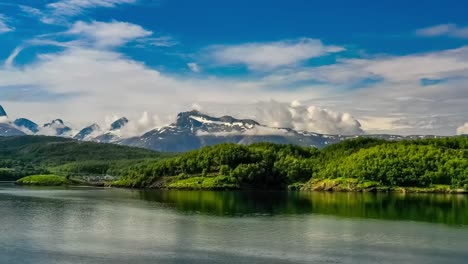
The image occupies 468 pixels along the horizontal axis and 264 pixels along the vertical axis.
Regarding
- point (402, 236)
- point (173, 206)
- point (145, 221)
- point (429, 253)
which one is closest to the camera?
point (429, 253)

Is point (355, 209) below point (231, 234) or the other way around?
the other way around

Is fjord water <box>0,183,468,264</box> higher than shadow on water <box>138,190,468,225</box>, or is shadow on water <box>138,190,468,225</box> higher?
shadow on water <box>138,190,468,225</box>

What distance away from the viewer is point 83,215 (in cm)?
12106

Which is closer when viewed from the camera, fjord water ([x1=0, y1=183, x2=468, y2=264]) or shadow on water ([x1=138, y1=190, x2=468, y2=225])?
fjord water ([x1=0, y1=183, x2=468, y2=264])

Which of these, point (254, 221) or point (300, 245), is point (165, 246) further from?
point (254, 221)

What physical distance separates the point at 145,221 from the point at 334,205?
198ft

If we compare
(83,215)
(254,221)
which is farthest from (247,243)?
(83,215)

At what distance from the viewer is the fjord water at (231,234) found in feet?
240

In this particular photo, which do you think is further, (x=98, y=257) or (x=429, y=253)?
(x=429, y=253)

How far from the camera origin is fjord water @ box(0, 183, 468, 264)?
73250 mm

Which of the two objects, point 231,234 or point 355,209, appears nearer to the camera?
point 231,234

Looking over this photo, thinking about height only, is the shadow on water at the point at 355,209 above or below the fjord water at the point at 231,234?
above

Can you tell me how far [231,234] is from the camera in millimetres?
92812

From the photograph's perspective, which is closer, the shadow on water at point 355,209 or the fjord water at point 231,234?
the fjord water at point 231,234
